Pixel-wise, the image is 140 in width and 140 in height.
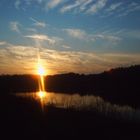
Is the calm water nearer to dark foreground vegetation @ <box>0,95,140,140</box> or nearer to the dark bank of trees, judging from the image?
dark foreground vegetation @ <box>0,95,140,140</box>

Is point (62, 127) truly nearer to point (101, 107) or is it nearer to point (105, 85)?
point (101, 107)

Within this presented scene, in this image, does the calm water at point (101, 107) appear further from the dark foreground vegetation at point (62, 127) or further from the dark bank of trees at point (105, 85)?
the dark bank of trees at point (105, 85)

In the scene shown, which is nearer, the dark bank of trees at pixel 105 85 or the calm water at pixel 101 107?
the calm water at pixel 101 107

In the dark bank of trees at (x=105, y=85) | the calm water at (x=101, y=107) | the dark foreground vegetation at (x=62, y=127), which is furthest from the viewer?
the dark bank of trees at (x=105, y=85)

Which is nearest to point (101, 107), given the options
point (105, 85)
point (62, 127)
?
point (62, 127)

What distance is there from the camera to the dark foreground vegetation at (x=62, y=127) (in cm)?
1538

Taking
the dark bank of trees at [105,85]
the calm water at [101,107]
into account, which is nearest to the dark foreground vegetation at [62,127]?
the calm water at [101,107]

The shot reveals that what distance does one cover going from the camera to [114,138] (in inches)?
622

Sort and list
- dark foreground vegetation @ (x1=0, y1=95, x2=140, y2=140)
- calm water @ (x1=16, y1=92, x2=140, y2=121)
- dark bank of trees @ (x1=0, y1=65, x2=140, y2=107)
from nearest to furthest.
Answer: dark foreground vegetation @ (x1=0, y1=95, x2=140, y2=140)
calm water @ (x1=16, y1=92, x2=140, y2=121)
dark bank of trees @ (x1=0, y1=65, x2=140, y2=107)

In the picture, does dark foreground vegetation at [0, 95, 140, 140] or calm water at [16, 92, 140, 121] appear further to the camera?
calm water at [16, 92, 140, 121]

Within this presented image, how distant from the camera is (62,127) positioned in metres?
17.1

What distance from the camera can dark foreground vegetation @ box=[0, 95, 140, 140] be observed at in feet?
50.4

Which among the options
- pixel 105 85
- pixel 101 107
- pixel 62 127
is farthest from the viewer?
pixel 105 85

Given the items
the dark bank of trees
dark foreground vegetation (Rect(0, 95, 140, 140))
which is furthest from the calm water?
the dark bank of trees
